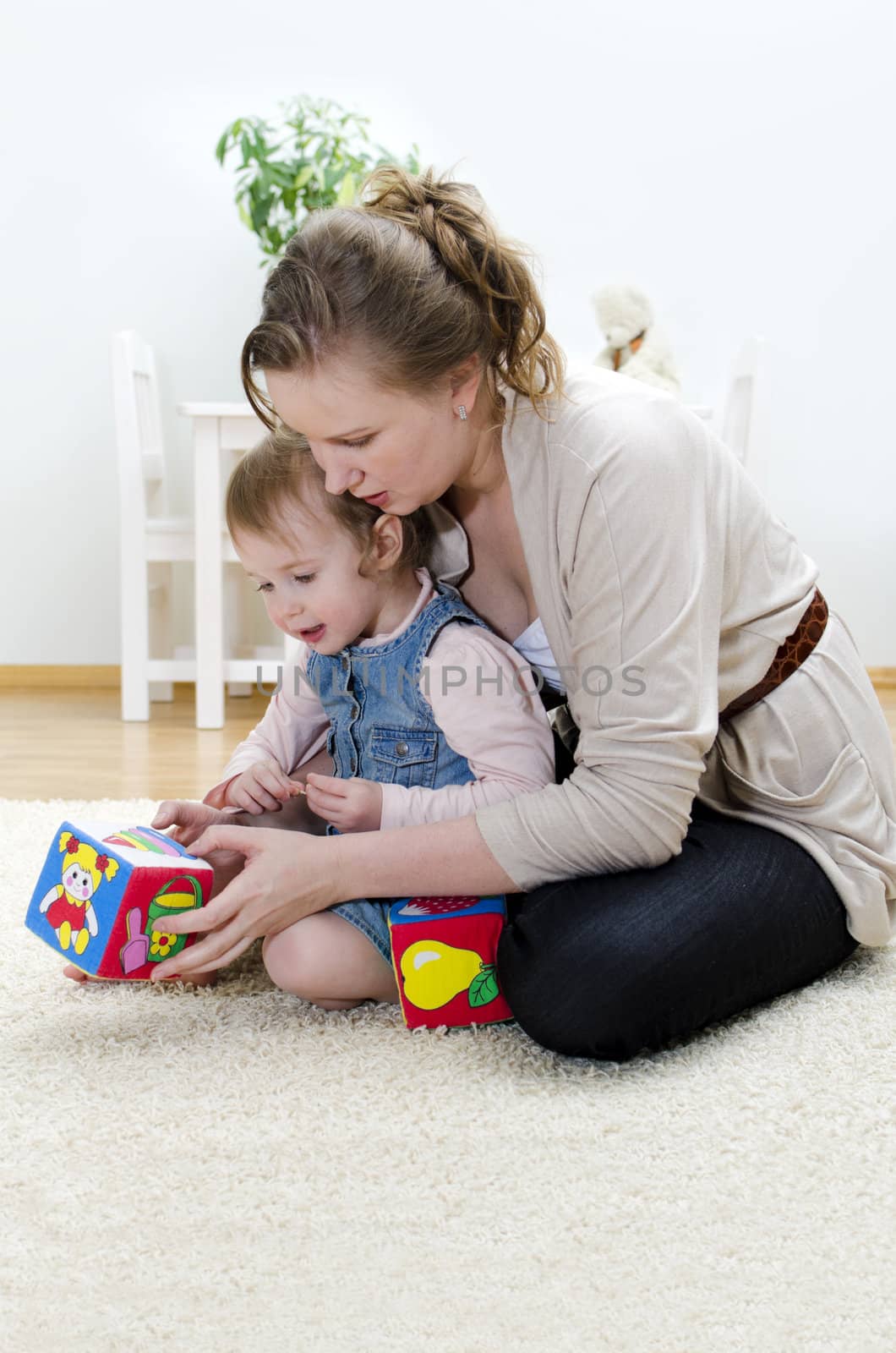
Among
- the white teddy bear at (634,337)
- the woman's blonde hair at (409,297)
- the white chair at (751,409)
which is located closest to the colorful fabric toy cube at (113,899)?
the woman's blonde hair at (409,297)

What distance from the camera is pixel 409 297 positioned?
0.98 m

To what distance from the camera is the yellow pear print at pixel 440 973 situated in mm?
1048

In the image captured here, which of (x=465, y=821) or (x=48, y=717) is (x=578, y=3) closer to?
(x=48, y=717)

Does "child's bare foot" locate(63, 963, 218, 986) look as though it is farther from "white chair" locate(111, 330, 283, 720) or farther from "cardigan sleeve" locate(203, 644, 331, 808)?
"white chair" locate(111, 330, 283, 720)

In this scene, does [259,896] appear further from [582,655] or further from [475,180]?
[475,180]

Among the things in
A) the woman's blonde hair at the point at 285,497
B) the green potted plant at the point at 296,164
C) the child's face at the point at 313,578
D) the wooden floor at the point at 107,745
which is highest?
the green potted plant at the point at 296,164

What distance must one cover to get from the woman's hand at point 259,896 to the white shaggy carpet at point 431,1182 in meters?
0.08

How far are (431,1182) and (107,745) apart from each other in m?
1.78

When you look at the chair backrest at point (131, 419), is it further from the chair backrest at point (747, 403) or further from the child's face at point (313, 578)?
the child's face at point (313, 578)

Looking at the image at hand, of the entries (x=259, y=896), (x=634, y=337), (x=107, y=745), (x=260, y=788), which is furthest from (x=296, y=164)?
(x=259, y=896)

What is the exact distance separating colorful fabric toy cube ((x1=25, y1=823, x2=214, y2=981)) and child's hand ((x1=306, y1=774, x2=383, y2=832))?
0.41ft

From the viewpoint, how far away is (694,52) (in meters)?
3.06

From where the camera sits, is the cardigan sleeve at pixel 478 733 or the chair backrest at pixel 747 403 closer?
the cardigan sleeve at pixel 478 733

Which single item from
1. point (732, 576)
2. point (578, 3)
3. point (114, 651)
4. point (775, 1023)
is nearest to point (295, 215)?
point (578, 3)
